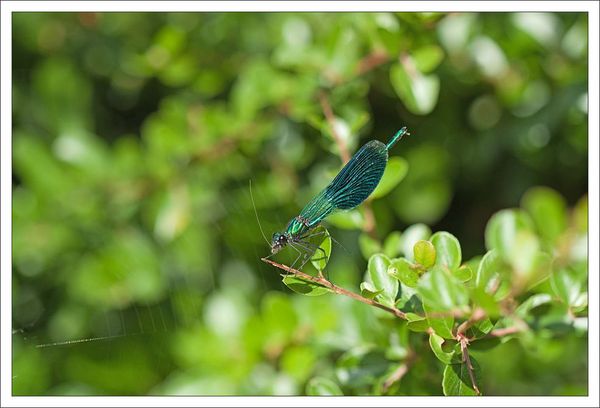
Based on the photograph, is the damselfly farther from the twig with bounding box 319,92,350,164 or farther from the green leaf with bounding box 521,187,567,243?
the green leaf with bounding box 521,187,567,243

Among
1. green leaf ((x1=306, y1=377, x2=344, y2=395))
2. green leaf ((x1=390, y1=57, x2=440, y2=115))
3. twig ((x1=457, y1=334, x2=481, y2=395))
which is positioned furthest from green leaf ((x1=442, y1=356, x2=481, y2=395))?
green leaf ((x1=390, y1=57, x2=440, y2=115))

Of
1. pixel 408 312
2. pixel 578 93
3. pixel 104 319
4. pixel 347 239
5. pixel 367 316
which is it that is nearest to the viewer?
pixel 408 312

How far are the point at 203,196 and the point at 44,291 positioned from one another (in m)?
0.44

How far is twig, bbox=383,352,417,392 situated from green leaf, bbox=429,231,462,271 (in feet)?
0.62

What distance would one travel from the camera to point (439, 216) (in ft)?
4.68

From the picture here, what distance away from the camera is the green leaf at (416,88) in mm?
1088

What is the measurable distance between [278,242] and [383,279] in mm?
158

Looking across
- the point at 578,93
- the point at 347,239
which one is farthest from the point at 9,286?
the point at 578,93

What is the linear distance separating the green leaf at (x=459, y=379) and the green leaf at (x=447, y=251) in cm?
11

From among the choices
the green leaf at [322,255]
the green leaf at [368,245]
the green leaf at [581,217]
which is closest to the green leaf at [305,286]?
the green leaf at [322,255]

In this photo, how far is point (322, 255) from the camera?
2.39ft

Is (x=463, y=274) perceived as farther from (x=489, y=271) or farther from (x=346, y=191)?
(x=346, y=191)

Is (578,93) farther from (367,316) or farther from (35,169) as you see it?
(35,169)

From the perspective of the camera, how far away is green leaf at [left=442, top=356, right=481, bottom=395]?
71 cm
